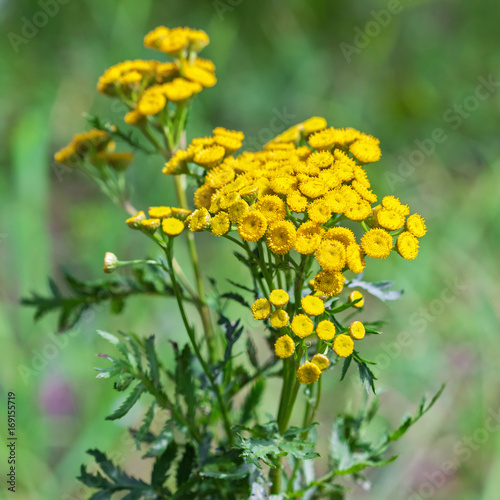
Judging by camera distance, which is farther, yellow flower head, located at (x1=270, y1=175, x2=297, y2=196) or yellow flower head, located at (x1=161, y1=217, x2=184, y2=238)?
yellow flower head, located at (x1=161, y1=217, x2=184, y2=238)

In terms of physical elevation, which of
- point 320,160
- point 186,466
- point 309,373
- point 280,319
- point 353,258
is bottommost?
point 186,466

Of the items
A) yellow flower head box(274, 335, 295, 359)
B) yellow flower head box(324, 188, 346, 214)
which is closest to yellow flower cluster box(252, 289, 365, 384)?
yellow flower head box(274, 335, 295, 359)

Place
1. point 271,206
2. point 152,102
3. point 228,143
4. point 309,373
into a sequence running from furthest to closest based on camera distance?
point 152,102
point 228,143
point 271,206
point 309,373

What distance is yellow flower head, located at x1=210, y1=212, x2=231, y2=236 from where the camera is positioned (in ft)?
3.96

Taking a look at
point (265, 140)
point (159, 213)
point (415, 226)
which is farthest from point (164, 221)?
point (265, 140)

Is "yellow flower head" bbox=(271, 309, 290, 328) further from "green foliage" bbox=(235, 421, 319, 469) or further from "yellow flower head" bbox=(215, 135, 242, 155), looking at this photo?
"yellow flower head" bbox=(215, 135, 242, 155)

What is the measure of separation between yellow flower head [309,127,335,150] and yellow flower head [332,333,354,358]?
510mm

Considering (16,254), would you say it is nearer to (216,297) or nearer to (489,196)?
(216,297)

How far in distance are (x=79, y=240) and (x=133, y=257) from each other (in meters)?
0.50

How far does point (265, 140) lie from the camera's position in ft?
14.4

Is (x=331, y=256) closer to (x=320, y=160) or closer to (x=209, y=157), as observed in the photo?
(x=320, y=160)

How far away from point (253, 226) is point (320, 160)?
0.25 m

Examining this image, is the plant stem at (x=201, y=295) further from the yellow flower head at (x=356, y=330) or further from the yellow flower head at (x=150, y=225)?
the yellow flower head at (x=356, y=330)

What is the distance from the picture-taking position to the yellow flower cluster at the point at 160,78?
62.1 inches
